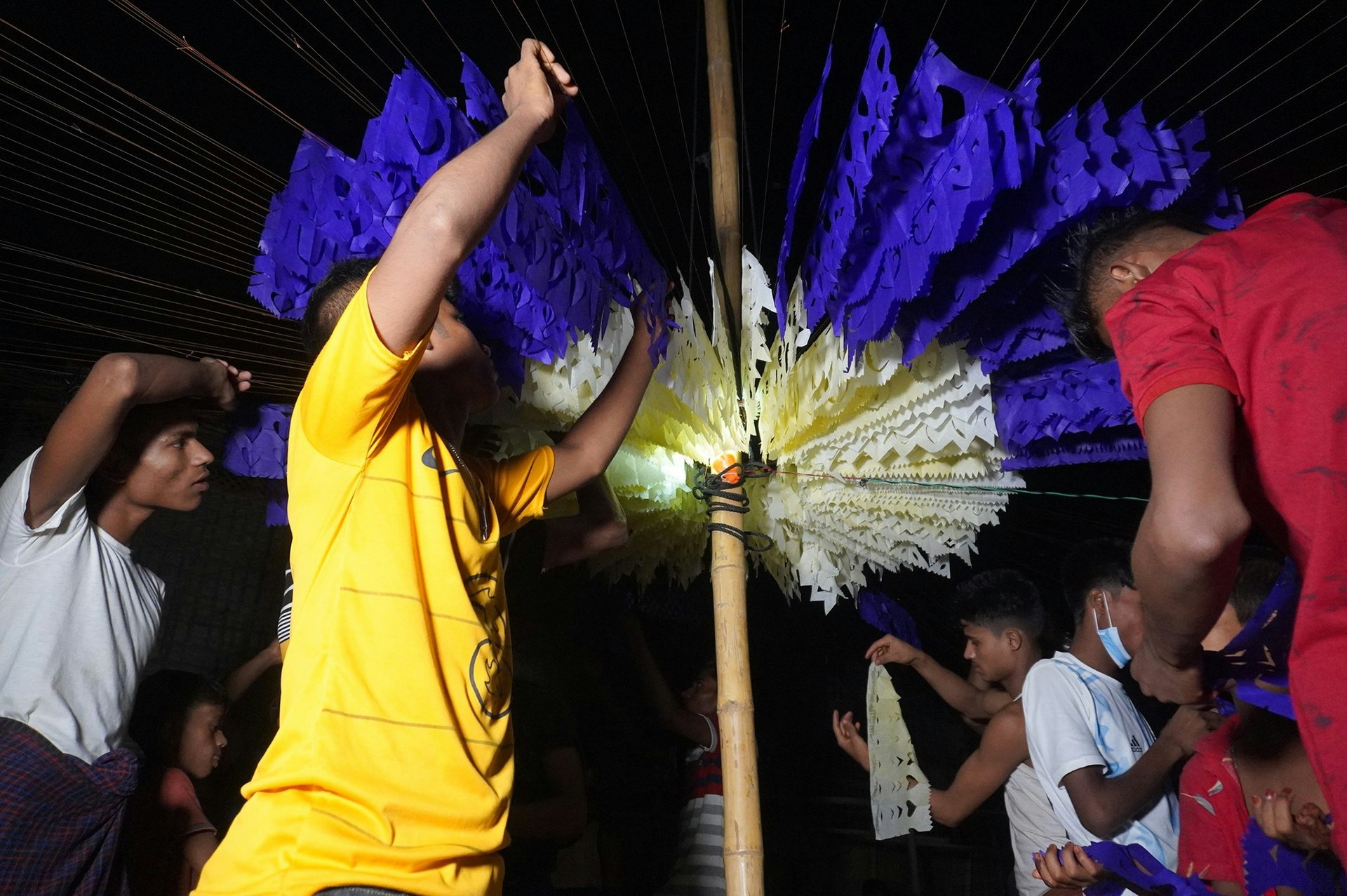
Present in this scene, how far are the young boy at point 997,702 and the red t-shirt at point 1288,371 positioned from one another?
4.57 feet

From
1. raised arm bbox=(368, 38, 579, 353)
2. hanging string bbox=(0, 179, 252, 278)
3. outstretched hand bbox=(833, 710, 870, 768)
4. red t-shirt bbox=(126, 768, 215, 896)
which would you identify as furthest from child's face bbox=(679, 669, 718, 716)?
raised arm bbox=(368, 38, 579, 353)

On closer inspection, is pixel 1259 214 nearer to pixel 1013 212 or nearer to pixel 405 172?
pixel 1013 212

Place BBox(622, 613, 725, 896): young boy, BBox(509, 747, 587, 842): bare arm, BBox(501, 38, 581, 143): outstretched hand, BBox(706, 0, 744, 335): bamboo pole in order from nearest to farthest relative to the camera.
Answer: BBox(501, 38, 581, 143): outstretched hand < BBox(706, 0, 744, 335): bamboo pole < BBox(509, 747, 587, 842): bare arm < BBox(622, 613, 725, 896): young boy

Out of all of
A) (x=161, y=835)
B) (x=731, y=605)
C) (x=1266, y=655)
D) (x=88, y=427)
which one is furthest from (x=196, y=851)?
(x=1266, y=655)

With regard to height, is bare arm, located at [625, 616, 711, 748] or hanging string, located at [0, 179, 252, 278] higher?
hanging string, located at [0, 179, 252, 278]

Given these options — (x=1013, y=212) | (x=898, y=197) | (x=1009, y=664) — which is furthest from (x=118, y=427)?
(x=1009, y=664)

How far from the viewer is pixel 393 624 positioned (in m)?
1.01

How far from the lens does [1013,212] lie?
4.44 ft

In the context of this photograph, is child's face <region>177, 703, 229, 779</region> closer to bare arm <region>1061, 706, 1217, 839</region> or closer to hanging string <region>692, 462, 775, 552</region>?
hanging string <region>692, 462, 775, 552</region>

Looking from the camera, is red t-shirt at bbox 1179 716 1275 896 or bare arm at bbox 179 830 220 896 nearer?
red t-shirt at bbox 1179 716 1275 896

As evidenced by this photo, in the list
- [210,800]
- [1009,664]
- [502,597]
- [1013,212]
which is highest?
[1013,212]

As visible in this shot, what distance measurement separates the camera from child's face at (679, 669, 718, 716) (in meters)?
3.01

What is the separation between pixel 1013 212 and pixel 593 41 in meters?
1.60

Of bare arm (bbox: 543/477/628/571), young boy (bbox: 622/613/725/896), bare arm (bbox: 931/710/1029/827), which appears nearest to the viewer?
bare arm (bbox: 543/477/628/571)
